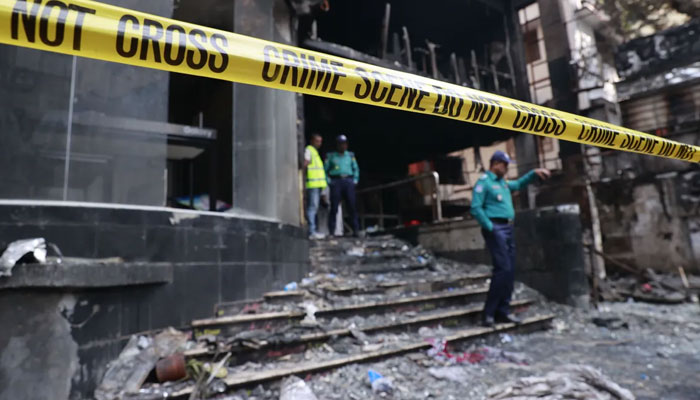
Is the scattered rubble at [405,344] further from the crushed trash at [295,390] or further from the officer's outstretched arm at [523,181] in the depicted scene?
the officer's outstretched arm at [523,181]

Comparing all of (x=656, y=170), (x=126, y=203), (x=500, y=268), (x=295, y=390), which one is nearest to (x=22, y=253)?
(x=126, y=203)

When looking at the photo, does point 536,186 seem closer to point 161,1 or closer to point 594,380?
point 594,380

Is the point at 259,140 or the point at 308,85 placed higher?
the point at 259,140

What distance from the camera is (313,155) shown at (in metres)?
7.08

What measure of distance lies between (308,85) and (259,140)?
11.3ft

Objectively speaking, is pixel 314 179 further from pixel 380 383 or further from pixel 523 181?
pixel 380 383

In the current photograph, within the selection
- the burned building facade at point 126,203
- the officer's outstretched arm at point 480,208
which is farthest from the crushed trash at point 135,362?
the officer's outstretched arm at point 480,208

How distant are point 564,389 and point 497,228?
7.16 feet

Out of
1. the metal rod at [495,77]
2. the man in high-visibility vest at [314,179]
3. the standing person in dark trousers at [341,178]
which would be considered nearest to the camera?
the man in high-visibility vest at [314,179]

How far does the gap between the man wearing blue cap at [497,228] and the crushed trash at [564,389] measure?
1691 millimetres

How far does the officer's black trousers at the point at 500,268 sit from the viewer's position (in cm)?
452

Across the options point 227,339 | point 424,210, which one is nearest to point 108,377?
point 227,339

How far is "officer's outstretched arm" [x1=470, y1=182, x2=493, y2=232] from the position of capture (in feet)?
14.9

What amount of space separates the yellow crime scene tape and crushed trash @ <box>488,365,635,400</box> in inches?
68.5
